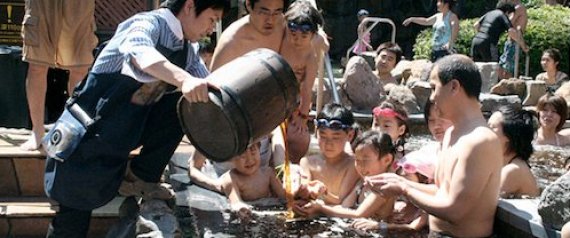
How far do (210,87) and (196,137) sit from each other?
1.35ft

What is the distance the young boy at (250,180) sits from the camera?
4.63 meters

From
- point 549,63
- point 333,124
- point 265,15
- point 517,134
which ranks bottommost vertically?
point 549,63

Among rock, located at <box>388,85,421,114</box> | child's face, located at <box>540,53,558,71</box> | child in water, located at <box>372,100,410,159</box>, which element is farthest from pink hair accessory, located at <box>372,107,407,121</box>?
child's face, located at <box>540,53,558,71</box>

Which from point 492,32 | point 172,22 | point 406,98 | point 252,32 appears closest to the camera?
point 172,22

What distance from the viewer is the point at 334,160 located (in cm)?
478

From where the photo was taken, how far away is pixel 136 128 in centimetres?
376

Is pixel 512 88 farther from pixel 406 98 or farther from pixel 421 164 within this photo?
pixel 421 164

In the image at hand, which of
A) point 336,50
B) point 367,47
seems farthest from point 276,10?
point 336,50

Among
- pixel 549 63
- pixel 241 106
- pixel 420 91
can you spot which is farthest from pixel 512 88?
pixel 241 106

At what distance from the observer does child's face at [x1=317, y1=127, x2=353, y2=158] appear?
15.5 ft

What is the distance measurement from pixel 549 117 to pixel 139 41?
485 centimetres

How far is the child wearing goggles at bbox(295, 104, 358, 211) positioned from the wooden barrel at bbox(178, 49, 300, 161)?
1.08 meters

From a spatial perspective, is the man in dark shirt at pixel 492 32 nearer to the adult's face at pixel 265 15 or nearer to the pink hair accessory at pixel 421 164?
the adult's face at pixel 265 15

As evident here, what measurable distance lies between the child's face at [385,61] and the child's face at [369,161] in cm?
551
